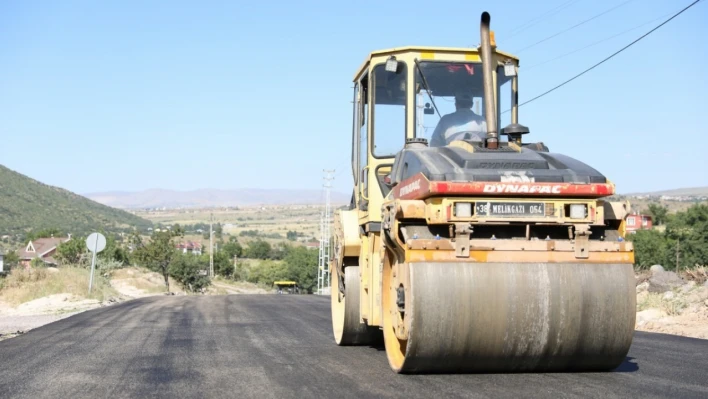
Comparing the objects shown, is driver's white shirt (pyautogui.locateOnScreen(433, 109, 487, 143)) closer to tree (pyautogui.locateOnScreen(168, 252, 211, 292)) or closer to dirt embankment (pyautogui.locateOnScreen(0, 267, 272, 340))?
dirt embankment (pyautogui.locateOnScreen(0, 267, 272, 340))

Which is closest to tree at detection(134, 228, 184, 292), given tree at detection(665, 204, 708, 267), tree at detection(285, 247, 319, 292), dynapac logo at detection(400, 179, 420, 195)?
tree at detection(665, 204, 708, 267)

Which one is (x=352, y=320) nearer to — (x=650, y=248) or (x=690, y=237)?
(x=690, y=237)

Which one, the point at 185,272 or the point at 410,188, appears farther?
the point at 185,272

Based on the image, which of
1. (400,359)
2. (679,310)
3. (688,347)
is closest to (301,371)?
(400,359)

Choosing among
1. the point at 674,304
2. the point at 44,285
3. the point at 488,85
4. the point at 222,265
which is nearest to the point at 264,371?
the point at 488,85

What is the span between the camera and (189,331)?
41.6 ft

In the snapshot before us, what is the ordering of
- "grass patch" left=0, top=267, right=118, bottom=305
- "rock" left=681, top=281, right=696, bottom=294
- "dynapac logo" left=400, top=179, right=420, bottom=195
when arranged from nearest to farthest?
"dynapac logo" left=400, top=179, right=420, bottom=195, "rock" left=681, top=281, right=696, bottom=294, "grass patch" left=0, top=267, right=118, bottom=305

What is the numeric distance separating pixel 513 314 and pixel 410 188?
1482 mm

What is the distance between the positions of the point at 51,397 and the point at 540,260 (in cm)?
415

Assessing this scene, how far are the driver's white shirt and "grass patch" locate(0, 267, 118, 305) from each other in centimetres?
1680

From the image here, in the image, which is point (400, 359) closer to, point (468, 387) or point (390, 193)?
point (468, 387)

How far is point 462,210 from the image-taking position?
704 centimetres

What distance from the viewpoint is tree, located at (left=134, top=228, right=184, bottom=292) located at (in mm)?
61188

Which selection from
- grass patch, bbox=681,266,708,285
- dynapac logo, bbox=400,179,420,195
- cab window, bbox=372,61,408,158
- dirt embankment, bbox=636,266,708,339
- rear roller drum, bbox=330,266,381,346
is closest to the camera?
dynapac logo, bbox=400,179,420,195
